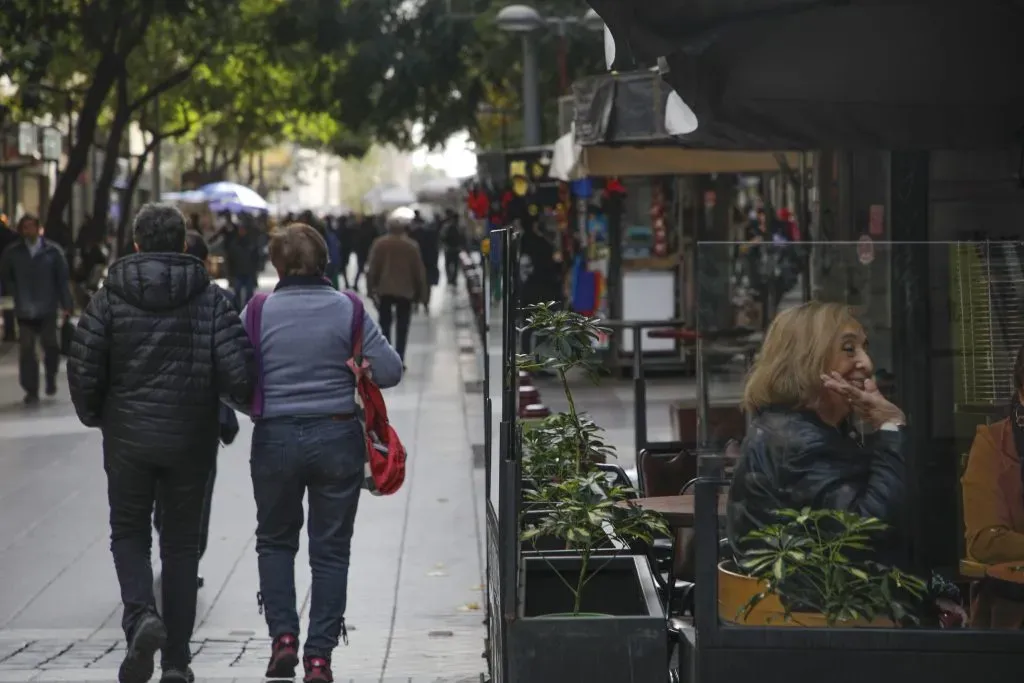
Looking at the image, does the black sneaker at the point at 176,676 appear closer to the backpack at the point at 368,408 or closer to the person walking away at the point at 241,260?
the backpack at the point at 368,408

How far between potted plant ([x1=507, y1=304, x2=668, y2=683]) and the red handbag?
35.0 inches

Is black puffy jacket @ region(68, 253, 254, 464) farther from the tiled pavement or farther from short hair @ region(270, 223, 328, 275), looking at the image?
the tiled pavement


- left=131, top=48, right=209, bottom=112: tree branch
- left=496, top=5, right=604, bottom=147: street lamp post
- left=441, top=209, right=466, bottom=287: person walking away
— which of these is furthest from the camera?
left=441, top=209, right=466, bottom=287: person walking away

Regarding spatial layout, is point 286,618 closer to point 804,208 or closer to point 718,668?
point 718,668

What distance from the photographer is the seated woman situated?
450 centimetres

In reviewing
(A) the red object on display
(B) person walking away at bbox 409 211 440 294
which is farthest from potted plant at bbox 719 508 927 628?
(B) person walking away at bbox 409 211 440 294

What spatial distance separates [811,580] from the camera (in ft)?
13.8

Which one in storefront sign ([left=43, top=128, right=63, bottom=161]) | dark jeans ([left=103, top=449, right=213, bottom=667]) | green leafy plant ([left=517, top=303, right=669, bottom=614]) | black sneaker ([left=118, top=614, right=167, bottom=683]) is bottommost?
black sneaker ([left=118, top=614, right=167, bottom=683])

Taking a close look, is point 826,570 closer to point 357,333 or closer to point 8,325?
point 357,333

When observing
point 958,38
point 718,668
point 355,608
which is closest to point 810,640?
point 718,668

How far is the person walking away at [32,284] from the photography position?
55.0 ft

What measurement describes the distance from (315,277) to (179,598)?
→ 1.23 m

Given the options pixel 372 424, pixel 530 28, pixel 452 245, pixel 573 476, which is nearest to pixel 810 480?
pixel 573 476

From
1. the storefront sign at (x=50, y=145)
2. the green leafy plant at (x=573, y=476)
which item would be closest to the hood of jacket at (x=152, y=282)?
the green leafy plant at (x=573, y=476)
